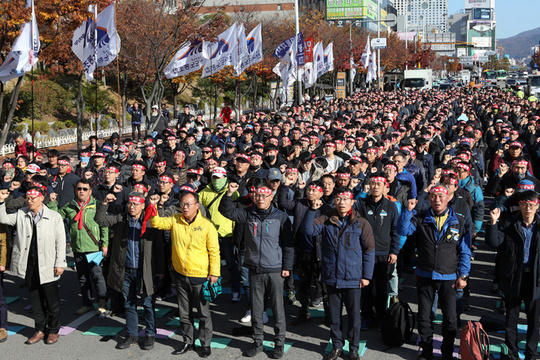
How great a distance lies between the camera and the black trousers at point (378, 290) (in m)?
7.13

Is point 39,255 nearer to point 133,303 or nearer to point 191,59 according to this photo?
point 133,303

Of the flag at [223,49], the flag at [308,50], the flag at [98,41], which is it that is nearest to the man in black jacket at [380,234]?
the flag at [98,41]

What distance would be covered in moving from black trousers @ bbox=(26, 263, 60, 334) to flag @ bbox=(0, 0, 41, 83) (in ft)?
22.7

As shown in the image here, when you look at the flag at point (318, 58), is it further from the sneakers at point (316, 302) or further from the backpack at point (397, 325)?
the backpack at point (397, 325)

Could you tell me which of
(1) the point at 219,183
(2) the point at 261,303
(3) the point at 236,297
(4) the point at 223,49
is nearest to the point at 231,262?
(3) the point at 236,297

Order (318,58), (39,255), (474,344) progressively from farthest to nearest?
(318,58)
(39,255)
(474,344)

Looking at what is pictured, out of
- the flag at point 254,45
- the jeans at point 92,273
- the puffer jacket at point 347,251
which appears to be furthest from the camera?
the flag at point 254,45

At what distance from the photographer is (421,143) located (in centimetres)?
1163

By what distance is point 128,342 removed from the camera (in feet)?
22.6

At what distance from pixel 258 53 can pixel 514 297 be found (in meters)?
15.4

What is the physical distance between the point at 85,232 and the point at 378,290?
12.6 feet

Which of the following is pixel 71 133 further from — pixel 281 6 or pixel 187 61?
pixel 281 6

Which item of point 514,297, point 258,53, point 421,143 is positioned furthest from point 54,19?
point 514,297

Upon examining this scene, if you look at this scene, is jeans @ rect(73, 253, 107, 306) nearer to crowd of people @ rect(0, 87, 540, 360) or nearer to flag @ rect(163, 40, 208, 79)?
crowd of people @ rect(0, 87, 540, 360)
